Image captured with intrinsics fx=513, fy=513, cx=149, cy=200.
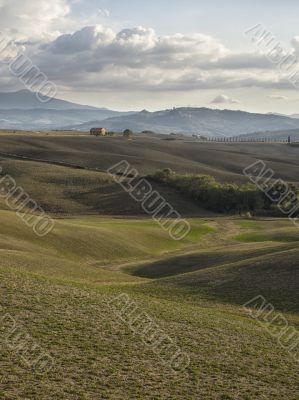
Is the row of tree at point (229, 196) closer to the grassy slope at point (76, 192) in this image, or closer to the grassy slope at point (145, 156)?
the grassy slope at point (76, 192)

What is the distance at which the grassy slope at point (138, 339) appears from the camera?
1916 centimetres

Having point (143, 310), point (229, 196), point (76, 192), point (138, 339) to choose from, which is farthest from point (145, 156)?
point (138, 339)

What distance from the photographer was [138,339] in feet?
80.2

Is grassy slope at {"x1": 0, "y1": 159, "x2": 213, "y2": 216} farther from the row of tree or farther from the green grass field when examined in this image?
the green grass field

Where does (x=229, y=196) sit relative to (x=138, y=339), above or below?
above

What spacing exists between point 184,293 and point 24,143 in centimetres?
12376

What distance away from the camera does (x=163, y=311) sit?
30266mm

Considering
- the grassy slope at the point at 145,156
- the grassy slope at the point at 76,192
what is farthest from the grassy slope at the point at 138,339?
the grassy slope at the point at 145,156

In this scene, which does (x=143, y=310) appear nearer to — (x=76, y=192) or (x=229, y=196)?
(x=76, y=192)

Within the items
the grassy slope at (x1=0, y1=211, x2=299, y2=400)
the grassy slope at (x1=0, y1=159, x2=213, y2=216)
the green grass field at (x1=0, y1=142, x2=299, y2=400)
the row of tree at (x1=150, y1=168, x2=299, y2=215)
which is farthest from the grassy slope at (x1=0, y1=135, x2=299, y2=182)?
the grassy slope at (x1=0, y1=211, x2=299, y2=400)

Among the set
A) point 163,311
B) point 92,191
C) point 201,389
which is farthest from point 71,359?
point 92,191

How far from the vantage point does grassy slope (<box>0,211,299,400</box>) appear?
19.2m

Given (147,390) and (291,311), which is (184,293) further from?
(147,390)

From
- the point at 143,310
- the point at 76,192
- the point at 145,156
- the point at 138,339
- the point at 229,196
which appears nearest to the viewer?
the point at 138,339
